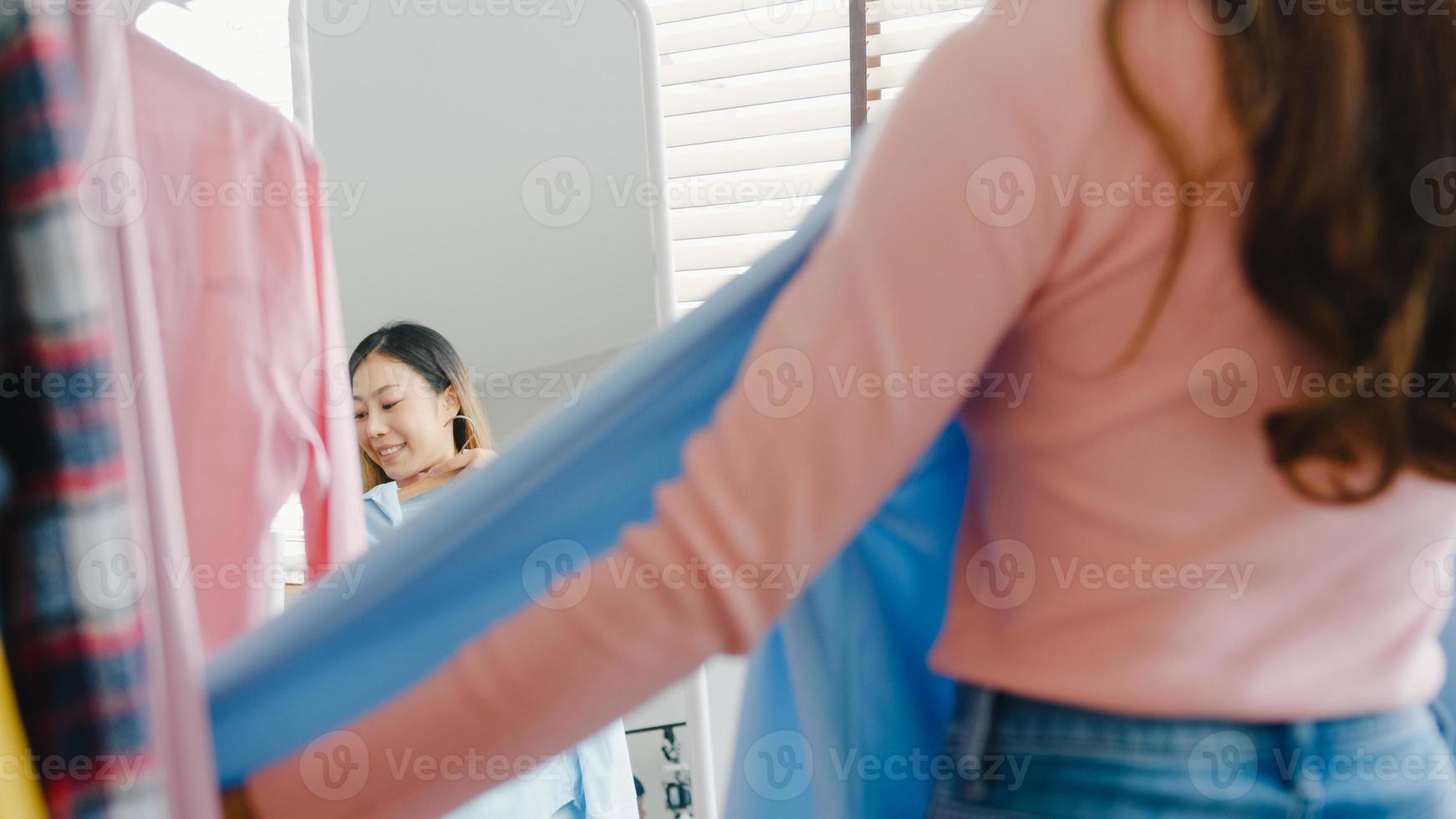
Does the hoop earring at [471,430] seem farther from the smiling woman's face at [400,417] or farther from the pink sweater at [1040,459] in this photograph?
the pink sweater at [1040,459]

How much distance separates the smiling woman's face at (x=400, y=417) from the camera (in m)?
1.42

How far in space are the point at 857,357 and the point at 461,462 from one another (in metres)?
1.08

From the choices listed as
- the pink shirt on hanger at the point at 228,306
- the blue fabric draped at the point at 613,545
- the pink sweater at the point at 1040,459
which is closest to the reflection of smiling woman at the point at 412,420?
the pink shirt on hanger at the point at 228,306

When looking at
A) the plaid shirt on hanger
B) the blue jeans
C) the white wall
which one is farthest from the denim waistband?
the white wall

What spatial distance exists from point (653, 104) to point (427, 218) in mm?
343

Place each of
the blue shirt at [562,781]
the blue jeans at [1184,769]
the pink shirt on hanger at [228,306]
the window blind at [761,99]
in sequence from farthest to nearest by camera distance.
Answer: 1. the window blind at [761,99]
2. the blue shirt at [562,781]
3. the pink shirt on hanger at [228,306]
4. the blue jeans at [1184,769]

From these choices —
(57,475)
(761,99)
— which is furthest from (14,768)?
(761,99)

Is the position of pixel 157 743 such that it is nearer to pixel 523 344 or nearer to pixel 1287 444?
pixel 1287 444

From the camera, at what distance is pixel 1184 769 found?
1.57ft

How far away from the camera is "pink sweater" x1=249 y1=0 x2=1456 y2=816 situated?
434mm

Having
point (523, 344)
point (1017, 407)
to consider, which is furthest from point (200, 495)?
point (1017, 407)

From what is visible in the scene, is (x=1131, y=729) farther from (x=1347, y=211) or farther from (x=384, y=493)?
(x=384, y=493)

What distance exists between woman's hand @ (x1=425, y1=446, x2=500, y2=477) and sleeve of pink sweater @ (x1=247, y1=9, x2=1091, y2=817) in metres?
0.99

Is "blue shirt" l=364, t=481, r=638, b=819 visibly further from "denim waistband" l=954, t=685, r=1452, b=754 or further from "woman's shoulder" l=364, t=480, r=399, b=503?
"denim waistband" l=954, t=685, r=1452, b=754
